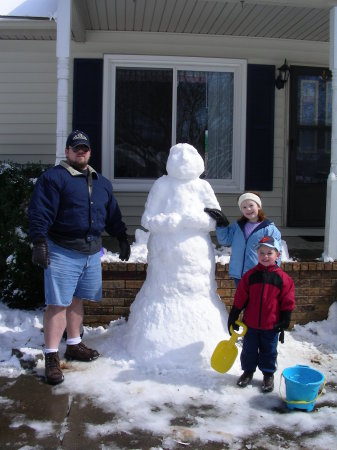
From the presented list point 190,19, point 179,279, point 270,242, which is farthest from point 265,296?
point 190,19

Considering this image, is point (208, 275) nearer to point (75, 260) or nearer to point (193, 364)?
point (193, 364)

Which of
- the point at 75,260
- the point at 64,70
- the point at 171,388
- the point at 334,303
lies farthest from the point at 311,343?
the point at 64,70

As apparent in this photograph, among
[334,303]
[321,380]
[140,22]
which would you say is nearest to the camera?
[321,380]

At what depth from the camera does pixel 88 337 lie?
4.74m

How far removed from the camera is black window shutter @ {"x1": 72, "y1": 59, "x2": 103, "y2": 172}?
285 inches

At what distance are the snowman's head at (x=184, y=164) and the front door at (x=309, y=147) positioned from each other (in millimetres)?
3707

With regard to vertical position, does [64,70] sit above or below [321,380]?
above

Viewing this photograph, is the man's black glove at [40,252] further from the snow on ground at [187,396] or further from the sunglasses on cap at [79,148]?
the snow on ground at [187,396]

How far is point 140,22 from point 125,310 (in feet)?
13.2

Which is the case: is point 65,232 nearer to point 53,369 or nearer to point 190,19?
point 53,369

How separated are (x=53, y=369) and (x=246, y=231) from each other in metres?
1.83

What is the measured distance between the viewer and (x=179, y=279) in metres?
4.28

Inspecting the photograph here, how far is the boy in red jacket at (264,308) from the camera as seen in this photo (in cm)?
371

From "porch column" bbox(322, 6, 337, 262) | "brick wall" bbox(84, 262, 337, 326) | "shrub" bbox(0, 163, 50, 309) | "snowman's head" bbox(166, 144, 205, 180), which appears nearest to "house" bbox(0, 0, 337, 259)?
"porch column" bbox(322, 6, 337, 262)
